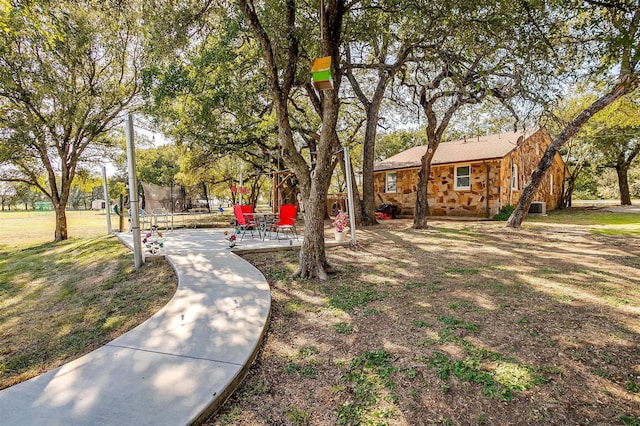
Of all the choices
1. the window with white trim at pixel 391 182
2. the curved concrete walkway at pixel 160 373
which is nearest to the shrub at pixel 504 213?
the window with white trim at pixel 391 182

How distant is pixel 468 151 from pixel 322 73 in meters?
13.1

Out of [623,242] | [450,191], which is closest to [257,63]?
[623,242]

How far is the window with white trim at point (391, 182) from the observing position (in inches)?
693

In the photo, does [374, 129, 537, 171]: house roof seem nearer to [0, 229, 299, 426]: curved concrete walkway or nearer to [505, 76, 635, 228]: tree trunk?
[505, 76, 635, 228]: tree trunk

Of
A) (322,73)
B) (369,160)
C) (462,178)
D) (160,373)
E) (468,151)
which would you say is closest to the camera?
(160,373)

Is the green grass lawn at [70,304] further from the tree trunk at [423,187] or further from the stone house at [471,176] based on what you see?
the stone house at [471,176]

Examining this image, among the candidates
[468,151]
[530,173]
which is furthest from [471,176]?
[530,173]

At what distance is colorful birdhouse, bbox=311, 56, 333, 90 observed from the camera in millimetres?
4367

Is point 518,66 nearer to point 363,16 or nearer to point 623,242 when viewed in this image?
point 363,16

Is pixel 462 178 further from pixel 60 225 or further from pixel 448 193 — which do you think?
pixel 60 225

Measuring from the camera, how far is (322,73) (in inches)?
172

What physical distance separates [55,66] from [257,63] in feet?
26.8

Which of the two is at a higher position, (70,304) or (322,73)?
(322,73)

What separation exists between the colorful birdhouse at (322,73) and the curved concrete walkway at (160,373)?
2.96 metres
